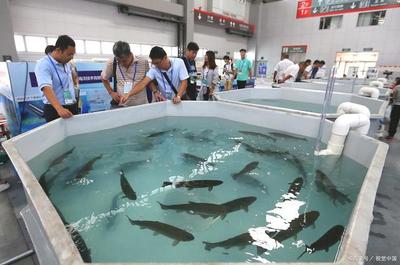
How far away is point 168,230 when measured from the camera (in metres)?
1.27

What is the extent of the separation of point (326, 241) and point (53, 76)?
8.47ft

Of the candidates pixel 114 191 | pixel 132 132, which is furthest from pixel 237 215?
pixel 132 132

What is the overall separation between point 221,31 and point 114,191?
14.7 m

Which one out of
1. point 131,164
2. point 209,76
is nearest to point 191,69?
point 209,76

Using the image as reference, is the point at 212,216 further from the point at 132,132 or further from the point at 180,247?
the point at 132,132

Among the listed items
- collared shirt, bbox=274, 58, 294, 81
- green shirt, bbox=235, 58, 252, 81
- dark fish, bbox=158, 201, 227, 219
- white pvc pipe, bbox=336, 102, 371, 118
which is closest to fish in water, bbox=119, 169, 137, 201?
dark fish, bbox=158, 201, 227, 219

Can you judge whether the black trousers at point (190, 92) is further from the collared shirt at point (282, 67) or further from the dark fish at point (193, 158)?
the collared shirt at point (282, 67)

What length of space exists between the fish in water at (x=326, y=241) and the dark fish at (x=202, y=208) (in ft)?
1.56

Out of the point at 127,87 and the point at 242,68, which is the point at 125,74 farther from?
the point at 242,68

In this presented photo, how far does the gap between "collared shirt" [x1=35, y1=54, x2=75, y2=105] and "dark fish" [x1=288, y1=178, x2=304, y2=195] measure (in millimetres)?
2225

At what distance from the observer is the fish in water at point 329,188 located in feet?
5.30

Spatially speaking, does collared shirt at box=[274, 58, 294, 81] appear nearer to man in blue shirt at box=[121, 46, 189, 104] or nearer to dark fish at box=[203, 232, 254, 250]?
man in blue shirt at box=[121, 46, 189, 104]

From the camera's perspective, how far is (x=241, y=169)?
201 cm

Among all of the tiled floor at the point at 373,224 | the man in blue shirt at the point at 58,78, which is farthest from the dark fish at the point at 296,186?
the man in blue shirt at the point at 58,78
